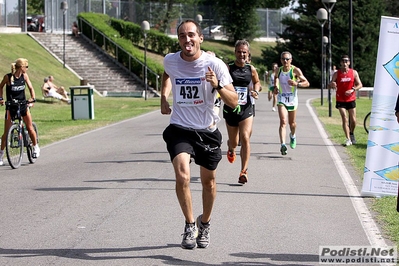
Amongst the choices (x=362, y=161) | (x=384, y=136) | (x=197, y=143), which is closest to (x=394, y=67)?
(x=384, y=136)

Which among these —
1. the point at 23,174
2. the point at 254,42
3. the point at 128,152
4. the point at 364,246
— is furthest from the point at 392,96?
the point at 254,42

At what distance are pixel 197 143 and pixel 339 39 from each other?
195 feet

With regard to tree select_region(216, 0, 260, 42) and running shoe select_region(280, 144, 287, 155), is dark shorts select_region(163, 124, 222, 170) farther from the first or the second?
tree select_region(216, 0, 260, 42)

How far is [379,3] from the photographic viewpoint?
65250 mm

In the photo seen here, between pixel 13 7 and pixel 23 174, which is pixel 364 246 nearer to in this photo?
pixel 23 174

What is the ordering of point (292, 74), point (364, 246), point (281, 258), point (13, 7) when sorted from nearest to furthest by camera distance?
point (281, 258)
point (364, 246)
point (292, 74)
point (13, 7)

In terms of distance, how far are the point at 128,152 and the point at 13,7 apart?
32917 millimetres

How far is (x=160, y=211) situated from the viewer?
8992 mm

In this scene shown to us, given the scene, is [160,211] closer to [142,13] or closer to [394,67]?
[394,67]

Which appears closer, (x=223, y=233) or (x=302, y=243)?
(x=302, y=243)

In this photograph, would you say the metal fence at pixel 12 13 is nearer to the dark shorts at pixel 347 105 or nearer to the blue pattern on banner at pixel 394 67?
the dark shorts at pixel 347 105

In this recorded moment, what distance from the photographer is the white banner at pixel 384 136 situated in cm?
962

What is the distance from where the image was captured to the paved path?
6949mm

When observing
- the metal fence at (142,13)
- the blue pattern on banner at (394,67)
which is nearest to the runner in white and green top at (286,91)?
the blue pattern on banner at (394,67)
